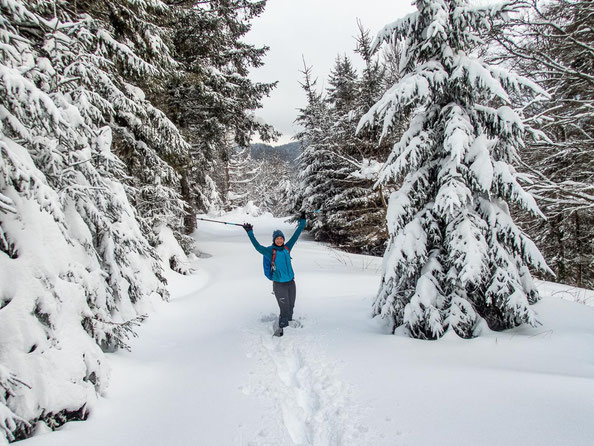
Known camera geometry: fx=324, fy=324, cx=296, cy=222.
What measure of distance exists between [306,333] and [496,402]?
3285 millimetres

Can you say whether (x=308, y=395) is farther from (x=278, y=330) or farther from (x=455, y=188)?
(x=455, y=188)

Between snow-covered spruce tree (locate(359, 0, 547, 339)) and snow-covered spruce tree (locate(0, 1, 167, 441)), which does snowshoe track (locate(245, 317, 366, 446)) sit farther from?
snow-covered spruce tree (locate(0, 1, 167, 441))

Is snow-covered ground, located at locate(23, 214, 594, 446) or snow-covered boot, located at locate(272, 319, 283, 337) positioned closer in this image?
snow-covered ground, located at locate(23, 214, 594, 446)

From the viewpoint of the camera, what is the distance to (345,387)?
12.5ft

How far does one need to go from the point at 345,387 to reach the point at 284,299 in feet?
8.32

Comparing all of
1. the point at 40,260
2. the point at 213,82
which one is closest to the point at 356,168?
the point at 213,82

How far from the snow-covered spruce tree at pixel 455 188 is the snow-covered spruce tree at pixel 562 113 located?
1.05 metres

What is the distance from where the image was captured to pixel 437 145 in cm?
515

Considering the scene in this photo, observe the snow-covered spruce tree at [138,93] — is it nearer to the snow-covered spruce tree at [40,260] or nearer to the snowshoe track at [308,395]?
the snow-covered spruce tree at [40,260]

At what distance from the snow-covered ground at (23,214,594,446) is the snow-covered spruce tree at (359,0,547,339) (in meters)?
0.55

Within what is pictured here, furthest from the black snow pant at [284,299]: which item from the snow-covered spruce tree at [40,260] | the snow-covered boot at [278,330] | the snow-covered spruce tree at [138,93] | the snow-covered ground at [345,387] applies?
the snow-covered spruce tree at [138,93]

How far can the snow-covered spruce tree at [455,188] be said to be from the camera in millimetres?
4531

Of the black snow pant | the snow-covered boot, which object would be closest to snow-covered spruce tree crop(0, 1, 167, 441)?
the snow-covered boot

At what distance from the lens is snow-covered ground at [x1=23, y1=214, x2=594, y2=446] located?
9.44 feet
